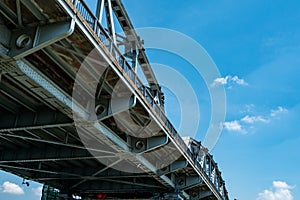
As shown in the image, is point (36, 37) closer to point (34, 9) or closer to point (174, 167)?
point (34, 9)

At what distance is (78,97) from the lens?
17359 millimetres

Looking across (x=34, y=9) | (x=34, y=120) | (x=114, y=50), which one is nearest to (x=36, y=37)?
(x=34, y=9)

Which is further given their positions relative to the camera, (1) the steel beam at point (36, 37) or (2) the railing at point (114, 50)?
(2) the railing at point (114, 50)

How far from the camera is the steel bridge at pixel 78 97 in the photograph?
40.4 feet

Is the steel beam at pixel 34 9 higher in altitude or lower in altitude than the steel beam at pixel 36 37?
higher

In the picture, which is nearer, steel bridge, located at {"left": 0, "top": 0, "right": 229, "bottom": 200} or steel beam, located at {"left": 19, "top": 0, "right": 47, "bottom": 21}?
steel beam, located at {"left": 19, "top": 0, "right": 47, "bottom": 21}

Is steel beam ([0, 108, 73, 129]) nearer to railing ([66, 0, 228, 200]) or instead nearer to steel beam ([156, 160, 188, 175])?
railing ([66, 0, 228, 200])

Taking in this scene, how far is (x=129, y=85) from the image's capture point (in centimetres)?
1681

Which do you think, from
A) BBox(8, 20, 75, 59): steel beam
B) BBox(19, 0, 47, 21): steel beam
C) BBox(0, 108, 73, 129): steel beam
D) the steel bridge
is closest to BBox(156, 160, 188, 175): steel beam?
the steel bridge

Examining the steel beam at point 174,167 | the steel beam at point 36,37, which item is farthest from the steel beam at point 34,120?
the steel beam at point 174,167

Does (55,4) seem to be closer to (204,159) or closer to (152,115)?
(152,115)

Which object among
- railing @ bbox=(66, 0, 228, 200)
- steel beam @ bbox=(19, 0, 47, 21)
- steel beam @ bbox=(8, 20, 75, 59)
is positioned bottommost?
steel beam @ bbox=(8, 20, 75, 59)

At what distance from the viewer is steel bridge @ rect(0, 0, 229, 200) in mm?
Result: 12321

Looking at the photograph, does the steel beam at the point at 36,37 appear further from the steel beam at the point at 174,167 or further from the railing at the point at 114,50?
the steel beam at the point at 174,167
